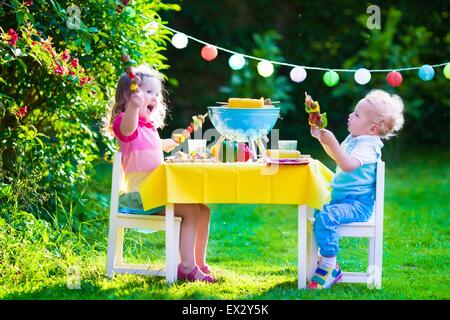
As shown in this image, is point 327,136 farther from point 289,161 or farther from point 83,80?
point 83,80

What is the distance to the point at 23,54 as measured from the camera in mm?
4480

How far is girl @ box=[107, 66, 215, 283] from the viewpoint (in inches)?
173

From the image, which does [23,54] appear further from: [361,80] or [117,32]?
[361,80]

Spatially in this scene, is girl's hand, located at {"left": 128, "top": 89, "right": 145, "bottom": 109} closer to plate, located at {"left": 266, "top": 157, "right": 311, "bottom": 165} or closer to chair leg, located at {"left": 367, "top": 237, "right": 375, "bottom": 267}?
plate, located at {"left": 266, "top": 157, "right": 311, "bottom": 165}

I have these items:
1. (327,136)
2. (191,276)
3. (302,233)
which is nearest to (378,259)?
(302,233)

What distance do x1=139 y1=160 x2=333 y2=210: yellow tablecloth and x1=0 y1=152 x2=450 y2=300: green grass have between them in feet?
1.49

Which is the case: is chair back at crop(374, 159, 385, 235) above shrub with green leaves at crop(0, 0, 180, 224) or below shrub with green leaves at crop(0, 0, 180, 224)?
below

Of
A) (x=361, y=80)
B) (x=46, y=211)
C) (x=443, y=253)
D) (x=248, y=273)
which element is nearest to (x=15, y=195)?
(x=46, y=211)

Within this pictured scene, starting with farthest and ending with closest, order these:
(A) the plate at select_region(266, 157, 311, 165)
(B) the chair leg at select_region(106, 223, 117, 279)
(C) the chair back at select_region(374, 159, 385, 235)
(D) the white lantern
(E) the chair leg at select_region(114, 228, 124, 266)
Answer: (D) the white lantern, (E) the chair leg at select_region(114, 228, 124, 266), (B) the chair leg at select_region(106, 223, 117, 279), (C) the chair back at select_region(374, 159, 385, 235), (A) the plate at select_region(266, 157, 311, 165)

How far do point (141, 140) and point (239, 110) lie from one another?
1.69 ft

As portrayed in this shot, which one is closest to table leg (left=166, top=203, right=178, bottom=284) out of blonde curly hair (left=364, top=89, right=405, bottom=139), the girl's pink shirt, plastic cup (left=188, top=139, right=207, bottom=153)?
the girl's pink shirt

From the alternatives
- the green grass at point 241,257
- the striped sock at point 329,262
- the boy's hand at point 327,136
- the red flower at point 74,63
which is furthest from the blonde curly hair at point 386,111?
the red flower at point 74,63

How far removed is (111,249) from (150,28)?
155 cm

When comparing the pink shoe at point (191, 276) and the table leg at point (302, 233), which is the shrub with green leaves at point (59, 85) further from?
the table leg at point (302, 233)
